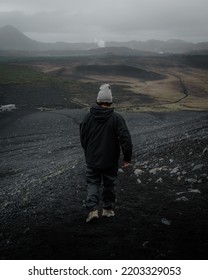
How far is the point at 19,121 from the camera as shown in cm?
3234

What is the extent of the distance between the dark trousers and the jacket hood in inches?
35.6

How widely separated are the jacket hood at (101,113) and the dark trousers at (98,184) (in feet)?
2.97

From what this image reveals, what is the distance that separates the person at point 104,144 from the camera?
666cm

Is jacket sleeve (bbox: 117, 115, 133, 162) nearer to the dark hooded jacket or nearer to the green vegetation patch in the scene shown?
the dark hooded jacket

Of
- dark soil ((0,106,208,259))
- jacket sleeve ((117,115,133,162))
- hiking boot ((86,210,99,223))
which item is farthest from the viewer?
hiking boot ((86,210,99,223))

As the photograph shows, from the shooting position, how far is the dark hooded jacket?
664 cm

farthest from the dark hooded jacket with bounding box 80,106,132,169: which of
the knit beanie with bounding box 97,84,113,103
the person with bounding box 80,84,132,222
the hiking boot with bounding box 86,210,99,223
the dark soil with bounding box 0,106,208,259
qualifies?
the dark soil with bounding box 0,106,208,259

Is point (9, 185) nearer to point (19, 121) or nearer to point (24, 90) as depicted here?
point (19, 121)

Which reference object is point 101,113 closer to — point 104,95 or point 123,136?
point 104,95

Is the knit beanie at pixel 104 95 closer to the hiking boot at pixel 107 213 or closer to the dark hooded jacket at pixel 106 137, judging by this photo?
the dark hooded jacket at pixel 106 137

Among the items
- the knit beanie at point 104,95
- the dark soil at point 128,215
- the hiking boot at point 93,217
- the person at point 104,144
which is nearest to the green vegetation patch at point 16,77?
the dark soil at point 128,215

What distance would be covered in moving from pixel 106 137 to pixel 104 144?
128 mm

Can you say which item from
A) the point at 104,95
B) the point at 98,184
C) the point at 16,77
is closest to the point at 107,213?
the point at 98,184

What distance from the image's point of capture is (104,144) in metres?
6.74
